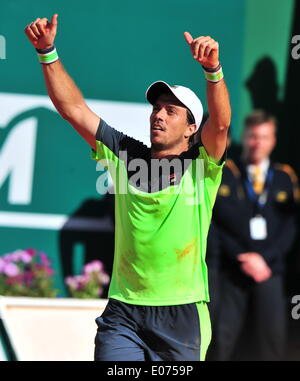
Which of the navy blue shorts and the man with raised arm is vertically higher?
the man with raised arm

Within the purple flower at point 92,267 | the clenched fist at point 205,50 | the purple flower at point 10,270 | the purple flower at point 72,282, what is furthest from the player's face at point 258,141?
the clenched fist at point 205,50

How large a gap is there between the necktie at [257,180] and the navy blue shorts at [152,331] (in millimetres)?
2412

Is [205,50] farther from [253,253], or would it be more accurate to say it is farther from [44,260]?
[44,260]

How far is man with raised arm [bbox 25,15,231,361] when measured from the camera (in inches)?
174

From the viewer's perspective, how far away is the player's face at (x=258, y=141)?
6.83m

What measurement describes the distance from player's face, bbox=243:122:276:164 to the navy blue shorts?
8.42 feet

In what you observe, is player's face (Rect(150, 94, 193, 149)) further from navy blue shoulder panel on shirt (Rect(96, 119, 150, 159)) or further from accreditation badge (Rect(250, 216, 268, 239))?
accreditation badge (Rect(250, 216, 268, 239))

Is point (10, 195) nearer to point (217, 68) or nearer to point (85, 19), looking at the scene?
point (85, 19)

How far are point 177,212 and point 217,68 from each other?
756 mm

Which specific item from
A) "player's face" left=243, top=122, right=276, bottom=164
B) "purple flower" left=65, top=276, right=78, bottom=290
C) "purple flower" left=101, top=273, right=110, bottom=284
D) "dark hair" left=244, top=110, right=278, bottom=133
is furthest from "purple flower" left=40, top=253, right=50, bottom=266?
"dark hair" left=244, top=110, right=278, bottom=133

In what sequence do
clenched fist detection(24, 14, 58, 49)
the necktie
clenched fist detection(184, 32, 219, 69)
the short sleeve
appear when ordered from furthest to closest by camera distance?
the necktie → the short sleeve → clenched fist detection(24, 14, 58, 49) → clenched fist detection(184, 32, 219, 69)

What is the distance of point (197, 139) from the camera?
4.68 meters

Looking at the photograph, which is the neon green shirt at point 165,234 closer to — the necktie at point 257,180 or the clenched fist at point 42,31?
the clenched fist at point 42,31

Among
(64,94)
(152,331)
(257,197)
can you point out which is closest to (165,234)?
(152,331)
